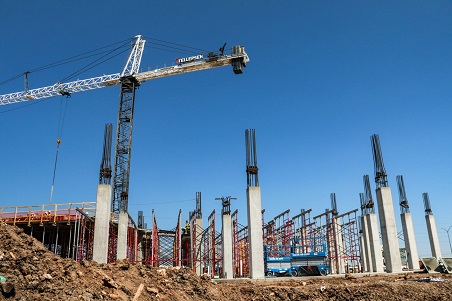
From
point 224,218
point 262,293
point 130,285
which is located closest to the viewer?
point 130,285

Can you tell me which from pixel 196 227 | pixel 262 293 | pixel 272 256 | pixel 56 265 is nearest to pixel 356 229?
pixel 272 256

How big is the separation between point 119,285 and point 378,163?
19.3 m

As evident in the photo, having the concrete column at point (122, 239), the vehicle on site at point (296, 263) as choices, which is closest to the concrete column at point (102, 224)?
the concrete column at point (122, 239)

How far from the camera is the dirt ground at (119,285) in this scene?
676 cm

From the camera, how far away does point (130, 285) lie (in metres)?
8.93

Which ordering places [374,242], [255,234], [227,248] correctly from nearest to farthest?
1. [255,234]
2. [227,248]
3. [374,242]

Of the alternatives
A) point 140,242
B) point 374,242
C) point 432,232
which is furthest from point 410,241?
point 140,242

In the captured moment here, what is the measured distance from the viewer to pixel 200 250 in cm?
2922

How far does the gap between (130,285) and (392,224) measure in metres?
17.4

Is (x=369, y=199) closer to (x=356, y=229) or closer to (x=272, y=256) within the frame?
(x=356, y=229)

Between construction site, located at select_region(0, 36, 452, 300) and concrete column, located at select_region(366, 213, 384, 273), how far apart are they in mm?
73

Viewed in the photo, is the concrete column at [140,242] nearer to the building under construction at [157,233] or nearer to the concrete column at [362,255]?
the building under construction at [157,233]

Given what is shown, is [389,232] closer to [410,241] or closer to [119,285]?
[410,241]

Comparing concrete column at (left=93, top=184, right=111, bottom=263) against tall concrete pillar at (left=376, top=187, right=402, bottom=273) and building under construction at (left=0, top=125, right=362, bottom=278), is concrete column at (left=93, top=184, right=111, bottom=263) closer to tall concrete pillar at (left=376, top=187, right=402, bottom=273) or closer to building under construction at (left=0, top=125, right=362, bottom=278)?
building under construction at (left=0, top=125, right=362, bottom=278)
